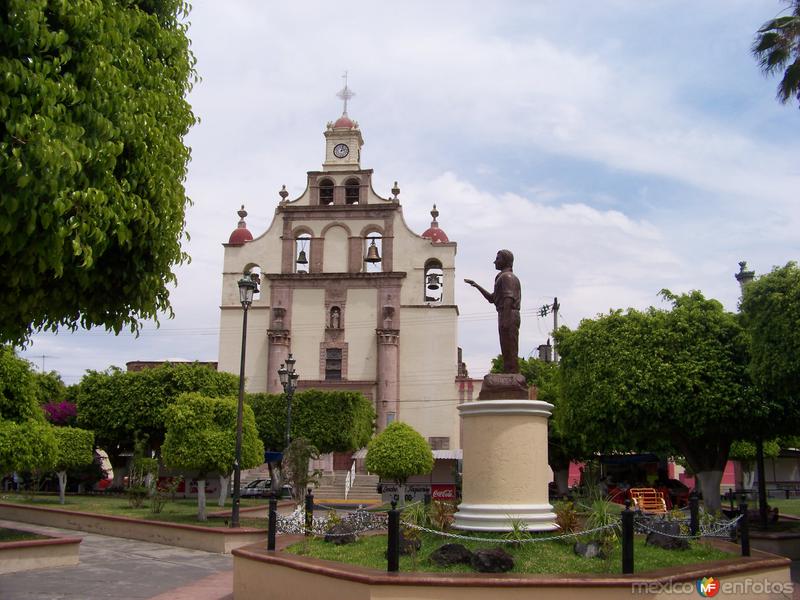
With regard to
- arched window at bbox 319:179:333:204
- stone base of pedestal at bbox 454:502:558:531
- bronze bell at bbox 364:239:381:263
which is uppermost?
arched window at bbox 319:179:333:204

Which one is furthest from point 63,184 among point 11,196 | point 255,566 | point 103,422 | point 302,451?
point 103,422

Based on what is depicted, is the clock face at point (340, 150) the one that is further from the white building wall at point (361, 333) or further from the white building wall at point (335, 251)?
the white building wall at point (361, 333)

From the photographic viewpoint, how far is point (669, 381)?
1923 cm

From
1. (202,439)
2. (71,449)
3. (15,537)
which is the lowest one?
(15,537)

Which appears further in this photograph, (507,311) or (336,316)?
(336,316)

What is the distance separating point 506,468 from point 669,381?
10.4 metres

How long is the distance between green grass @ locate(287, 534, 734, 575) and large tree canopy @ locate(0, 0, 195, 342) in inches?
162

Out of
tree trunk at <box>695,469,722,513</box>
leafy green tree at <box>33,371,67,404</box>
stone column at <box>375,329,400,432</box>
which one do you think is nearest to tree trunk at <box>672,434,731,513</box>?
tree trunk at <box>695,469,722,513</box>

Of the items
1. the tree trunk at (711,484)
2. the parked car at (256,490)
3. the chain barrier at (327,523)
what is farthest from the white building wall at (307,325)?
the chain barrier at (327,523)

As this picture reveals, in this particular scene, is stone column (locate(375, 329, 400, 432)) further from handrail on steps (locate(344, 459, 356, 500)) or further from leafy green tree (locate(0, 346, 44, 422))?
leafy green tree (locate(0, 346, 44, 422))

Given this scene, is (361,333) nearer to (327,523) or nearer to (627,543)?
(327,523)

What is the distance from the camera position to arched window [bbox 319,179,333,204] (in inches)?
1774

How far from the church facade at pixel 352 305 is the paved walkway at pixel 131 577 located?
82.1 ft

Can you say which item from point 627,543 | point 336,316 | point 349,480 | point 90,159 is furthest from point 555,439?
point 90,159
